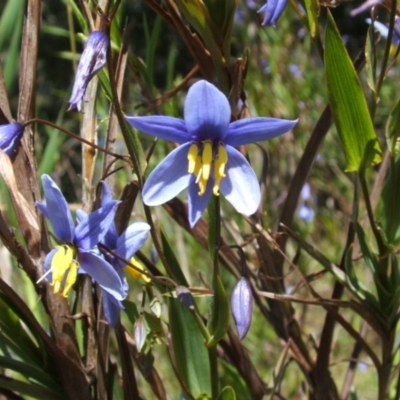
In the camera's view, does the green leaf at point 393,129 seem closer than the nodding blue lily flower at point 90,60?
No

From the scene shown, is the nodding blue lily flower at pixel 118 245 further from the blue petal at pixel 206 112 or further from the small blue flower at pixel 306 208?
the small blue flower at pixel 306 208

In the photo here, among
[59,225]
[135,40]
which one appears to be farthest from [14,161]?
[135,40]

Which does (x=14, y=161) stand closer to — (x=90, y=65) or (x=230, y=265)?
(x=90, y=65)

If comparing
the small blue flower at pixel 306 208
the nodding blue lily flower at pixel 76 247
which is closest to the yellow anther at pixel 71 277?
the nodding blue lily flower at pixel 76 247

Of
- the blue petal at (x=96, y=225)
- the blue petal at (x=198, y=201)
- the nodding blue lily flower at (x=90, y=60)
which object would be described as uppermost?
the nodding blue lily flower at (x=90, y=60)

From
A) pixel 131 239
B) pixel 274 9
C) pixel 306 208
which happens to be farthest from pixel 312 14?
pixel 306 208

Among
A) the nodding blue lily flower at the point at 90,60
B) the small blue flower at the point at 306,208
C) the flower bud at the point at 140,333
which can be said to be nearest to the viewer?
the nodding blue lily flower at the point at 90,60

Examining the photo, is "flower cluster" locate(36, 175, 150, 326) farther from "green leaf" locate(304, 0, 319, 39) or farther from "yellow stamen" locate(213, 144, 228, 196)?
"green leaf" locate(304, 0, 319, 39)
